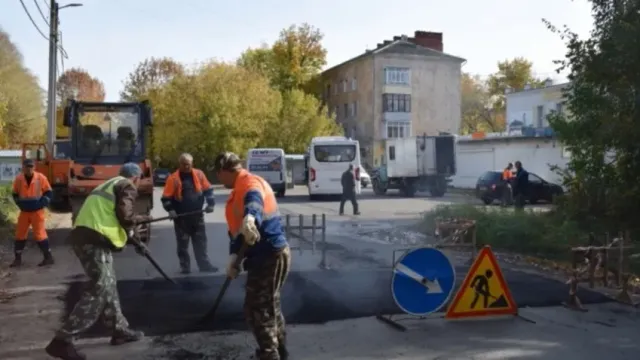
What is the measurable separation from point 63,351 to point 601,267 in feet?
22.9

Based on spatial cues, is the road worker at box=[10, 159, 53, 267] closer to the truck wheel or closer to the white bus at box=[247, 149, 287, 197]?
the white bus at box=[247, 149, 287, 197]

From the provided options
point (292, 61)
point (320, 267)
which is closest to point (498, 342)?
point (320, 267)

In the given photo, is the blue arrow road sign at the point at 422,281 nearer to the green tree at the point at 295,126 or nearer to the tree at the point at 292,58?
the green tree at the point at 295,126

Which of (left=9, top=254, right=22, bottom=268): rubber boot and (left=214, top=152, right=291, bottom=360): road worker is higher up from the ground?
(left=214, top=152, right=291, bottom=360): road worker

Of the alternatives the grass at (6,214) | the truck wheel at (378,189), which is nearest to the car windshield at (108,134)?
the grass at (6,214)

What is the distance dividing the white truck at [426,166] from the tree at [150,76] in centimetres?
3166

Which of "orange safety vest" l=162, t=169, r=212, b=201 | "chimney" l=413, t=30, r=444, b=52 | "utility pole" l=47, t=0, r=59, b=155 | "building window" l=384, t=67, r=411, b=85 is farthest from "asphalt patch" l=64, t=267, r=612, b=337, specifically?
"chimney" l=413, t=30, r=444, b=52

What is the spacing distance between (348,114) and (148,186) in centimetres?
5784

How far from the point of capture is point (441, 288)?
7.56m

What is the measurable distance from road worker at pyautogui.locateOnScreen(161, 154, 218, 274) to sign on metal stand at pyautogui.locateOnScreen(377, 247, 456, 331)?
419cm

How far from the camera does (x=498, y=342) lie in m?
6.96

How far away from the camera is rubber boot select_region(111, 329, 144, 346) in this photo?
676cm

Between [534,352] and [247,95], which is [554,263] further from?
[247,95]

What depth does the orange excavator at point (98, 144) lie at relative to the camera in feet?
49.1
